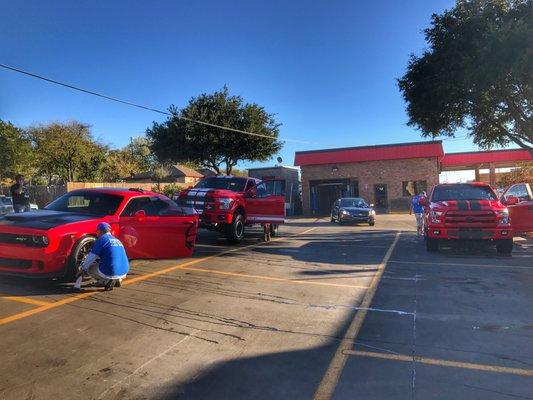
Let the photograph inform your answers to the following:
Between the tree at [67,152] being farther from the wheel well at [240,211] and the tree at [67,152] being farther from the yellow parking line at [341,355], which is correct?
the yellow parking line at [341,355]

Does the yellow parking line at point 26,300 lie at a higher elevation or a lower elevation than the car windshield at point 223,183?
lower

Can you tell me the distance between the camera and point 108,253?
22.7 feet

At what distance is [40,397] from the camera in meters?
3.75

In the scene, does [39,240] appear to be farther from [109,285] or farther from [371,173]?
[371,173]

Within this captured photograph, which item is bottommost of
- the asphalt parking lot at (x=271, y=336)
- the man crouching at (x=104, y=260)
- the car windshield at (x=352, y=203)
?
the asphalt parking lot at (x=271, y=336)

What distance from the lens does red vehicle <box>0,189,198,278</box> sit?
696 centimetres

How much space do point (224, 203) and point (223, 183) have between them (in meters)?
1.55

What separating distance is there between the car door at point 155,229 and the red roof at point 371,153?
3147 cm

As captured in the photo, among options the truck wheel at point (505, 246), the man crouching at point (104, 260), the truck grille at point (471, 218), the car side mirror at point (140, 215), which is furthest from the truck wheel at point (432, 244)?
the man crouching at point (104, 260)

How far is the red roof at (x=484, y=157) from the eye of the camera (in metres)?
44.4

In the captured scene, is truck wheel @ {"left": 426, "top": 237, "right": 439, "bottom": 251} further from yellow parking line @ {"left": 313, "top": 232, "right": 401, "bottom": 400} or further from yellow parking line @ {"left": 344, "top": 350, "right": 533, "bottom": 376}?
yellow parking line @ {"left": 344, "top": 350, "right": 533, "bottom": 376}

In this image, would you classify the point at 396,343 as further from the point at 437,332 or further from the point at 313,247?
the point at 313,247

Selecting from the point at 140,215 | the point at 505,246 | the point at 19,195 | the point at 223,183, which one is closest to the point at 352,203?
the point at 223,183

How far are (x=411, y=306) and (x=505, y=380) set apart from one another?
2614mm
